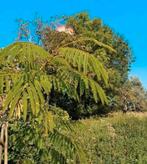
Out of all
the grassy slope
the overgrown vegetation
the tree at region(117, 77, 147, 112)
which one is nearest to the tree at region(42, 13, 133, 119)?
the tree at region(117, 77, 147, 112)

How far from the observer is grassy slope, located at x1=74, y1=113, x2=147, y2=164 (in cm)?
1383

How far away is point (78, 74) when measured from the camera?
11.0ft

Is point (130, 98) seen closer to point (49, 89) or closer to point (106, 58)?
point (106, 58)

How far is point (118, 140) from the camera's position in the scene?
1478 cm

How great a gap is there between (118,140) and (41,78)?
11.9 metres

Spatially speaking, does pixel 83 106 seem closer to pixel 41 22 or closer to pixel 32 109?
pixel 41 22

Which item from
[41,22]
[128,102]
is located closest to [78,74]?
[41,22]

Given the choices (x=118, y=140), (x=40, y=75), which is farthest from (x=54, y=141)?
(x=118, y=140)

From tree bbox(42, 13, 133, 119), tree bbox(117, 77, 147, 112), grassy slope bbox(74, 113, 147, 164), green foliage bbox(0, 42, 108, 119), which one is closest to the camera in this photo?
green foliage bbox(0, 42, 108, 119)

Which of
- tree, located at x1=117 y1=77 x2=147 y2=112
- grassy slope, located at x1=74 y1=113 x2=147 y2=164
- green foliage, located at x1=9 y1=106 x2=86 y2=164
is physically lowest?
green foliage, located at x1=9 y1=106 x2=86 y2=164

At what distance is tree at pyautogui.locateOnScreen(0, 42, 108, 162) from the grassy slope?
9.85m

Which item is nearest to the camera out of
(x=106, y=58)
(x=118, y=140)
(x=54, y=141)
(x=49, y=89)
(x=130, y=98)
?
(x=49, y=89)

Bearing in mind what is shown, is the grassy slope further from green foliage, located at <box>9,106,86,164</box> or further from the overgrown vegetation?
green foliage, located at <box>9,106,86,164</box>

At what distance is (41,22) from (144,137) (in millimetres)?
19523
